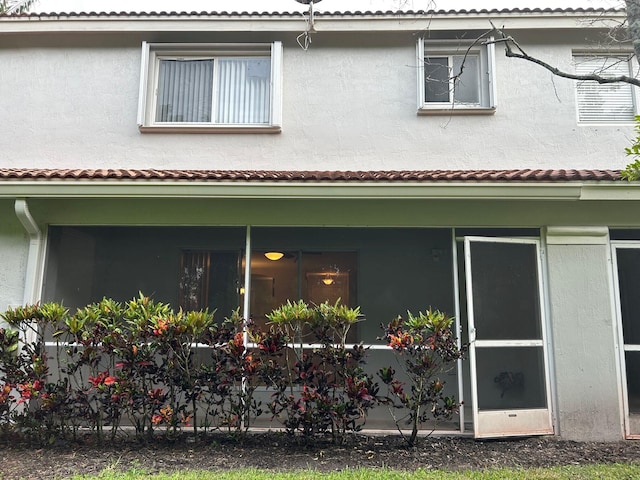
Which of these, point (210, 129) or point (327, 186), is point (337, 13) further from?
point (327, 186)

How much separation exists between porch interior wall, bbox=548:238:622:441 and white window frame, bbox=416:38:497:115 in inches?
94.0

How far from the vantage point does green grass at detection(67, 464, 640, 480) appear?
4410mm

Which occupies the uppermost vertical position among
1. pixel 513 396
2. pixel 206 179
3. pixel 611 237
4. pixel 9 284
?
pixel 206 179

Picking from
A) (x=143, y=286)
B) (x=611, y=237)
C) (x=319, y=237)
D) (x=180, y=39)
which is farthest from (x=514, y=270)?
(x=180, y=39)

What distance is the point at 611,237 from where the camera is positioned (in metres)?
6.24

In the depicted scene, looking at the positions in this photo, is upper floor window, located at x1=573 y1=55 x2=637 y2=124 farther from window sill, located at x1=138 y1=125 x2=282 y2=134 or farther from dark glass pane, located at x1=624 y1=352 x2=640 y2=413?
window sill, located at x1=138 y1=125 x2=282 y2=134

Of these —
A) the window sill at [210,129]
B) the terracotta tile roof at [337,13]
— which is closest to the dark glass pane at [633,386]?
the terracotta tile roof at [337,13]

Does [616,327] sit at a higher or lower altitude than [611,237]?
lower

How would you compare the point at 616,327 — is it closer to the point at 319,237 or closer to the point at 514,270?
the point at 514,270

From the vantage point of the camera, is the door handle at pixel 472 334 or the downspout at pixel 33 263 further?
the downspout at pixel 33 263

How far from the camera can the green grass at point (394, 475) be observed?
441 centimetres

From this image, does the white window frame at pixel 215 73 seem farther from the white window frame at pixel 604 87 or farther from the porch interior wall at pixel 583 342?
the white window frame at pixel 604 87

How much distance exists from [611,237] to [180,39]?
6592 mm

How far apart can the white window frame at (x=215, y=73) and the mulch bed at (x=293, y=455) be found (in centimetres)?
419
